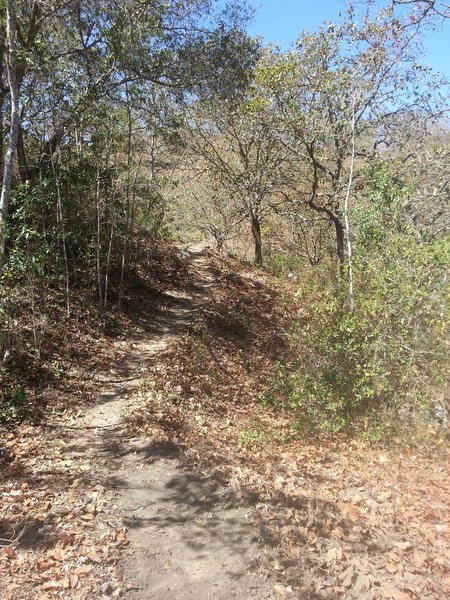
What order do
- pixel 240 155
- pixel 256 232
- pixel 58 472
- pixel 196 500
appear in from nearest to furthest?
pixel 196 500, pixel 58 472, pixel 240 155, pixel 256 232

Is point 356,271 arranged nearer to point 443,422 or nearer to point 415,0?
point 443,422

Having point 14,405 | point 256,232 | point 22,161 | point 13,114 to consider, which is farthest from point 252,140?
point 14,405

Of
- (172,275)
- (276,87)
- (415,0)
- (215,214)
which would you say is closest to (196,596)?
(415,0)

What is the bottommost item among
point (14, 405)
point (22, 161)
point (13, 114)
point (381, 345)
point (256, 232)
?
point (14, 405)

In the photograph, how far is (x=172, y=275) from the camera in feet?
47.4

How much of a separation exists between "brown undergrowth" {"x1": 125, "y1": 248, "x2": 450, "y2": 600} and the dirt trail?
228mm

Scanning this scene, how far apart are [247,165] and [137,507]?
43.4 feet

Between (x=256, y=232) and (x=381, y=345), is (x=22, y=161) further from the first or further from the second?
(x=256, y=232)

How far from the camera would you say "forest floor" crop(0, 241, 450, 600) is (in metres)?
3.68

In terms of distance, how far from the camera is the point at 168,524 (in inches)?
169

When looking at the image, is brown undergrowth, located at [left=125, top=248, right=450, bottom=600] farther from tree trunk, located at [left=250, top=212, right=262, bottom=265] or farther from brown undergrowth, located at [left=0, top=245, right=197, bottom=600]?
tree trunk, located at [left=250, top=212, right=262, bottom=265]

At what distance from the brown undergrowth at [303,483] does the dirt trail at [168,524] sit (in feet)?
0.75

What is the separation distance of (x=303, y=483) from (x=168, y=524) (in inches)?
74.7

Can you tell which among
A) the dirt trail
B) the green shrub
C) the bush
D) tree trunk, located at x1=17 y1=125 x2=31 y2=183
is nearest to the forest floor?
the dirt trail
